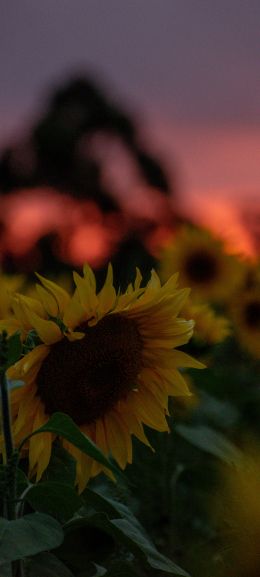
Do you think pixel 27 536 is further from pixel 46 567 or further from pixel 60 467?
pixel 60 467

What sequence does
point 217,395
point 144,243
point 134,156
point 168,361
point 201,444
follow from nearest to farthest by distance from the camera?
point 168,361 < point 201,444 < point 217,395 < point 144,243 < point 134,156

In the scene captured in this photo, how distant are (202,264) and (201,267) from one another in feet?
0.07

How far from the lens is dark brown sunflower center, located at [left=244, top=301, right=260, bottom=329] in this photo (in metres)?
4.25

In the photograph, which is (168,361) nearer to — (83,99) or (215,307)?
(215,307)

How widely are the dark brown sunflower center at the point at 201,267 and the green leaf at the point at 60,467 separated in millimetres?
2888

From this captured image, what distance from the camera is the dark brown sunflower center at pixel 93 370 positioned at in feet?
5.31

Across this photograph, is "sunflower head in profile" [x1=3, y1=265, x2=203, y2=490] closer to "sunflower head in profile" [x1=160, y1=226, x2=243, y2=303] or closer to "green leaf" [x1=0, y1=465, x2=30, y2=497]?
"green leaf" [x1=0, y1=465, x2=30, y2=497]

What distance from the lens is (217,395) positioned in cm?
361

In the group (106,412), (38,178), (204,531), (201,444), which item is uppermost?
(106,412)

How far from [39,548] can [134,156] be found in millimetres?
9366

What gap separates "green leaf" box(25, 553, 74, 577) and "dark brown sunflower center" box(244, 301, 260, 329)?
113 inches

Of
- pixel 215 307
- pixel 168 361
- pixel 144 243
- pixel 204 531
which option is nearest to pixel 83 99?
pixel 144 243

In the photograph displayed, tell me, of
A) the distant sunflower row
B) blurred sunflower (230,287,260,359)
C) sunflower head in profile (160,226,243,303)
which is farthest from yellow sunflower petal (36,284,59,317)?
sunflower head in profile (160,226,243,303)

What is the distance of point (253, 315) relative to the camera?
4.25 meters
